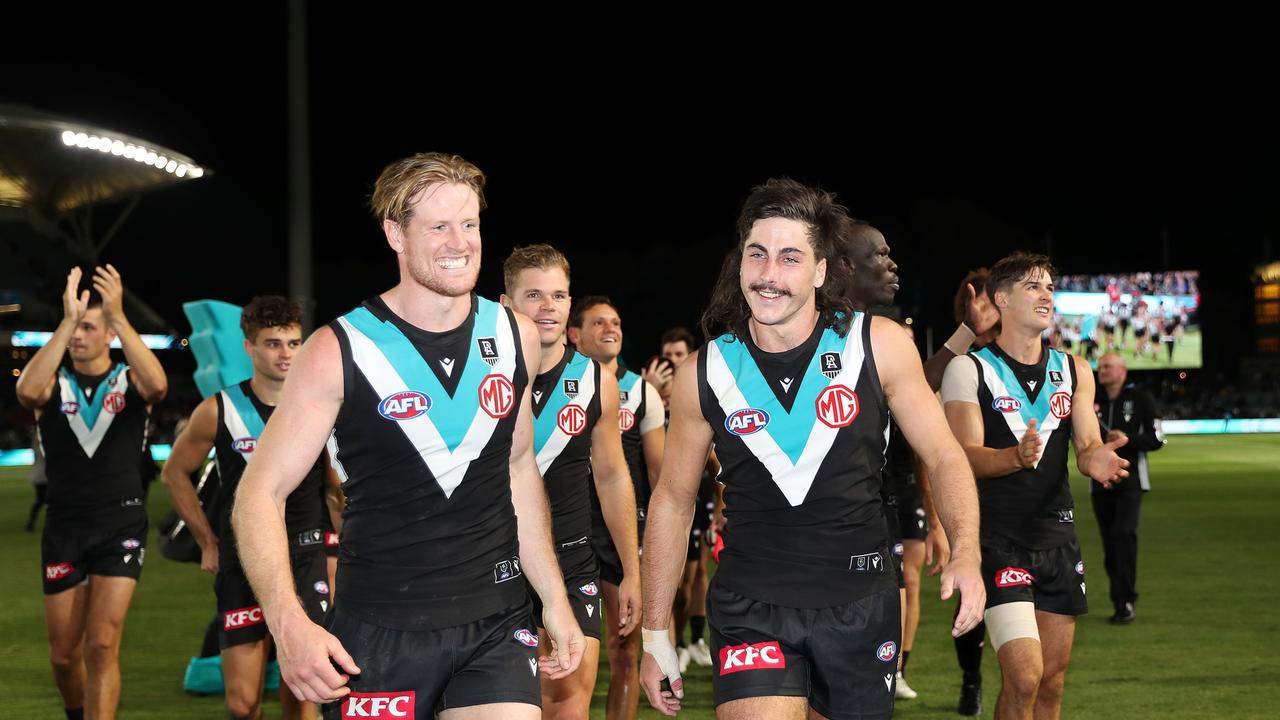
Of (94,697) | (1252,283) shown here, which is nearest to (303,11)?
(94,697)

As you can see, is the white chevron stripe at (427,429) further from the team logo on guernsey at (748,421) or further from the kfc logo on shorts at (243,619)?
the kfc logo on shorts at (243,619)

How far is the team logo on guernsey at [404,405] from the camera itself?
3835 millimetres

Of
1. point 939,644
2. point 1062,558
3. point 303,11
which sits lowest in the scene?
point 939,644

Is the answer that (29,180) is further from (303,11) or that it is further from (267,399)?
(267,399)

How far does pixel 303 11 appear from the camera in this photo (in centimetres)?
1155

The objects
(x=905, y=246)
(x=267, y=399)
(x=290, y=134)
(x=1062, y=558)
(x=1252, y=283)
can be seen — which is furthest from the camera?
(x=1252, y=283)

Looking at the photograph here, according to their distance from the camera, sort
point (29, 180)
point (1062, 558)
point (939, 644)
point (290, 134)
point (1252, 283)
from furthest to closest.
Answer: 1. point (1252, 283)
2. point (29, 180)
3. point (290, 134)
4. point (939, 644)
5. point (1062, 558)

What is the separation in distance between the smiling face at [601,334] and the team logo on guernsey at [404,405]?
406 centimetres

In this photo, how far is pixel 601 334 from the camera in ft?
26.5

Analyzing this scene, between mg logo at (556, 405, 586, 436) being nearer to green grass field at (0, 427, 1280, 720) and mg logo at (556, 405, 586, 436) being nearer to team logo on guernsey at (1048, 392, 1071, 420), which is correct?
team logo on guernsey at (1048, 392, 1071, 420)

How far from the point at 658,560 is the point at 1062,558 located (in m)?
2.74

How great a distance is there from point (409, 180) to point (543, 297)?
2.43m

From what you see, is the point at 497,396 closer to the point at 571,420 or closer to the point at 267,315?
the point at 571,420

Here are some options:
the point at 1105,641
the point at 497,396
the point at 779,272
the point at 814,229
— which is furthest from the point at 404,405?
the point at 1105,641
